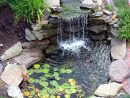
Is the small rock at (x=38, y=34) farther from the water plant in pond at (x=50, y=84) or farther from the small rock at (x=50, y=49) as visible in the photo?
the water plant in pond at (x=50, y=84)

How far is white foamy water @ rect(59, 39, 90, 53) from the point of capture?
8680 millimetres

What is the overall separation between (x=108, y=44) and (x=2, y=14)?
2710 mm

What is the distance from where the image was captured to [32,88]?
7297mm

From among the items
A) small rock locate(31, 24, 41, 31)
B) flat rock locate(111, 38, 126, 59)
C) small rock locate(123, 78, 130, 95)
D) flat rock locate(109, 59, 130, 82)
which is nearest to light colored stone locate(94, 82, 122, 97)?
small rock locate(123, 78, 130, 95)

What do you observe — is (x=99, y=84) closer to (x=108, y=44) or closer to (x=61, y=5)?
(x=108, y=44)

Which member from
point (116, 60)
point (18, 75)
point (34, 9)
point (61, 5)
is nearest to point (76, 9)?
point (61, 5)

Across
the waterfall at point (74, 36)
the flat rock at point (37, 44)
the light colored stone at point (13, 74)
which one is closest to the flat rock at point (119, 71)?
the waterfall at point (74, 36)

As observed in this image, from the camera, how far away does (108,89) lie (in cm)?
687

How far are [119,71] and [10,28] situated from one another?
2770 millimetres

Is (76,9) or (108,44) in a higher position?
(76,9)

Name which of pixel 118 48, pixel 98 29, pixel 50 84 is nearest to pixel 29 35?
pixel 50 84

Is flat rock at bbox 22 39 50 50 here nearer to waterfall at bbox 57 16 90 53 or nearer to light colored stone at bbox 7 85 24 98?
waterfall at bbox 57 16 90 53

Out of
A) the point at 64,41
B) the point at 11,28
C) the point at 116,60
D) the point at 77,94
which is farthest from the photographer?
the point at 64,41

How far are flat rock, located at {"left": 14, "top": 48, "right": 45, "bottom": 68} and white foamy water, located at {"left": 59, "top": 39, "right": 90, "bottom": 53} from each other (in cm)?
69
